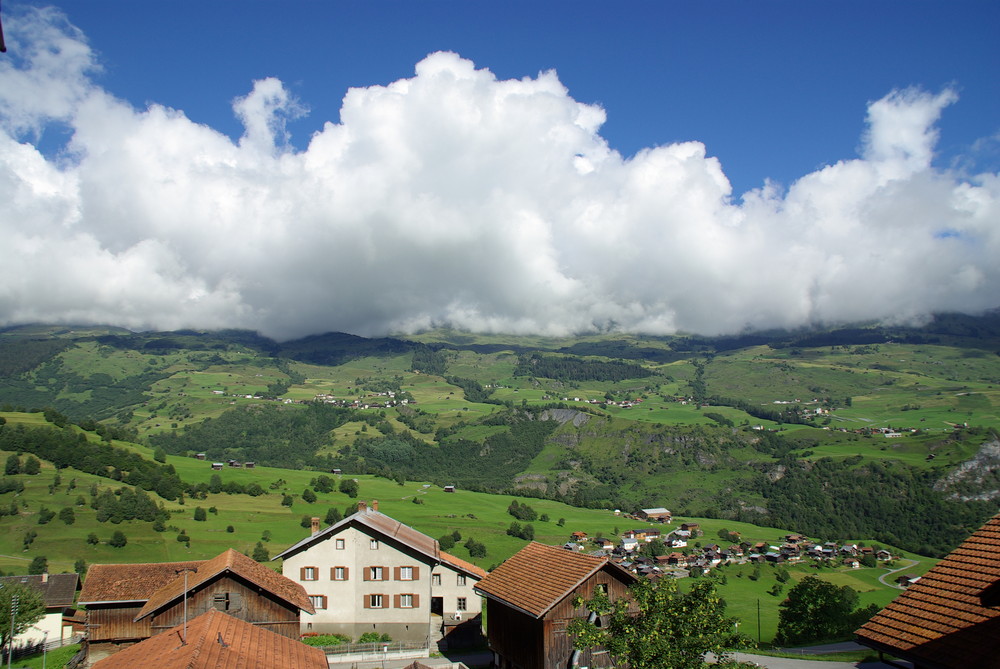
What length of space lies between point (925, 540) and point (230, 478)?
208200mm

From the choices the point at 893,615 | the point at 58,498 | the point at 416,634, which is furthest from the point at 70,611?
the point at 58,498

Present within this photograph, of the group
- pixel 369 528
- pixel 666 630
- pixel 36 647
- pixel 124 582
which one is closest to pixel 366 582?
pixel 369 528

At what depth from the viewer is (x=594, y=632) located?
17609 millimetres

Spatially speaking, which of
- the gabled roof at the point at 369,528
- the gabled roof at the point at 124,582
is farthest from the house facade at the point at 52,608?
the gabled roof at the point at 369,528

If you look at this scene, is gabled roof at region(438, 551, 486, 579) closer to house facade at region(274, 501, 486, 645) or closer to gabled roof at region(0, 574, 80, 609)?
house facade at region(274, 501, 486, 645)

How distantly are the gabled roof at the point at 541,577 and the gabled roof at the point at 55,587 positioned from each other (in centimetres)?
4357

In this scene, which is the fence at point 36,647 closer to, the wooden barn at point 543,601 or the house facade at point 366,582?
the house facade at point 366,582

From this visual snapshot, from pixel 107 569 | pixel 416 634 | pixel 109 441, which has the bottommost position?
pixel 416 634

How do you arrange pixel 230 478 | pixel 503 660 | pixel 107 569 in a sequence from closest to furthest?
pixel 503 660
pixel 107 569
pixel 230 478

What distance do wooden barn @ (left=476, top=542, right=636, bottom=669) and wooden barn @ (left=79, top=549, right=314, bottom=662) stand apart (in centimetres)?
1272

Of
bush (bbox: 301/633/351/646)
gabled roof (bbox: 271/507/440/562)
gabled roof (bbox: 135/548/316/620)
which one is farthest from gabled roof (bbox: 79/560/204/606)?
bush (bbox: 301/633/351/646)

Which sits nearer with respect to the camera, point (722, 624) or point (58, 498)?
point (722, 624)

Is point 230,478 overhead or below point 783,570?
overhead

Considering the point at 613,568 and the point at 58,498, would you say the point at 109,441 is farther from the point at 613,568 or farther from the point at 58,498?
the point at 613,568
